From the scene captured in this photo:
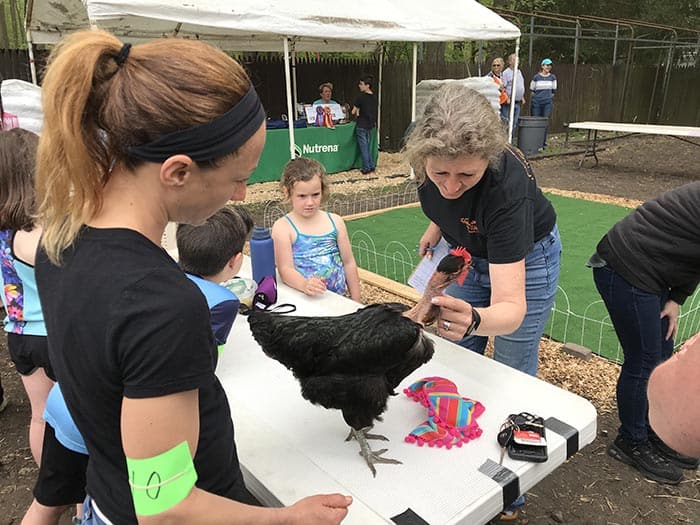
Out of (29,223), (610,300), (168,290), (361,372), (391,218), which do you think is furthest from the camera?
(391,218)

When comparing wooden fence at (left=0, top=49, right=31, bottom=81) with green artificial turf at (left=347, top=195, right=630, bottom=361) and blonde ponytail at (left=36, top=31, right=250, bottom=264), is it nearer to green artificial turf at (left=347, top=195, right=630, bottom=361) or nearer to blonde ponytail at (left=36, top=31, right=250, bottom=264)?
green artificial turf at (left=347, top=195, right=630, bottom=361)

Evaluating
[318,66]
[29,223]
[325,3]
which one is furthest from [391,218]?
[318,66]

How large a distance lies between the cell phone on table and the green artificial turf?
8.83 feet

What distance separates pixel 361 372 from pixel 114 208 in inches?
33.9

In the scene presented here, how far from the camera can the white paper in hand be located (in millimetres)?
2506

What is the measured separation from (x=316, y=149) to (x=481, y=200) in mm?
9369

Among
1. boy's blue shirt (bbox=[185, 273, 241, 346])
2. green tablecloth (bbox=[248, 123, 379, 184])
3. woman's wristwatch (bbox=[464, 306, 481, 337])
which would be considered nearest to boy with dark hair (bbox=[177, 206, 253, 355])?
boy's blue shirt (bbox=[185, 273, 241, 346])

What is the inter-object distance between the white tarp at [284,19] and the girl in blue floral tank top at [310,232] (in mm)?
4188

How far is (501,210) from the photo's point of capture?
2.02 metres

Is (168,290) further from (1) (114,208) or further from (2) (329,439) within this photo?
(2) (329,439)

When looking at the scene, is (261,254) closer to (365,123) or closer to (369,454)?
(369,454)

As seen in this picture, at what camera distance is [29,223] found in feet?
6.92

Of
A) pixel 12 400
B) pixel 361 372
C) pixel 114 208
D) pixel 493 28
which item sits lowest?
pixel 12 400

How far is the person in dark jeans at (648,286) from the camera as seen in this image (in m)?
2.42
